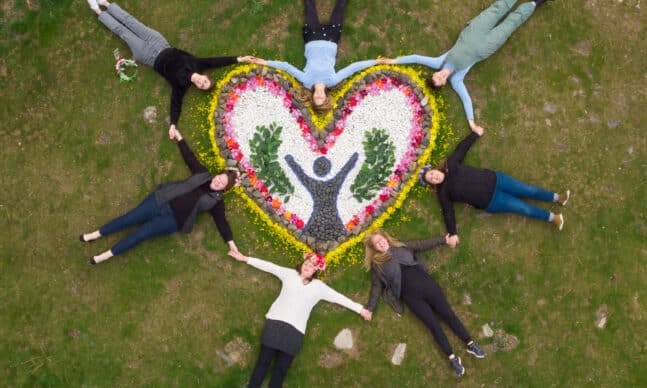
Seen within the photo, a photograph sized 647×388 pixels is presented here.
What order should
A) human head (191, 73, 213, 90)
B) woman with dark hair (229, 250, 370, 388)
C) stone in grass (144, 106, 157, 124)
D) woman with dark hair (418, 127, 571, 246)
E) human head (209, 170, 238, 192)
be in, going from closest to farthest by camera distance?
human head (209, 170, 238, 192) → woman with dark hair (229, 250, 370, 388) → human head (191, 73, 213, 90) → woman with dark hair (418, 127, 571, 246) → stone in grass (144, 106, 157, 124)

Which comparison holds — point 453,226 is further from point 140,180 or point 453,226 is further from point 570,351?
point 140,180

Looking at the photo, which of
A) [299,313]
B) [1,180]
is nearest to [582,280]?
[299,313]

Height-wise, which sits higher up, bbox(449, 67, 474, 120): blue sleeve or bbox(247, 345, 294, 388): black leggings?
bbox(449, 67, 474, 120): blue sleeve

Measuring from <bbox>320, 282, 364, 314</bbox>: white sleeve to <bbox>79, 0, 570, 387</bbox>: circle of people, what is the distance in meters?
0.02

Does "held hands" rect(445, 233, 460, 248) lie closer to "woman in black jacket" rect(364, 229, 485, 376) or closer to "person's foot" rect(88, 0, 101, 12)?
"woman in black jacket" rect(364, 229, 485, 376)

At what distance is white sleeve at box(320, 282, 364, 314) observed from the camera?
799 cm

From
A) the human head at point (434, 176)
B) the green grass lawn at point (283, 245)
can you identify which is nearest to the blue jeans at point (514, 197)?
the green grass lawn at point (283, 245)

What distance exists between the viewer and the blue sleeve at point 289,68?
27.0ft

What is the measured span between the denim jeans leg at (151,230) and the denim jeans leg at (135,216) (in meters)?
0.11

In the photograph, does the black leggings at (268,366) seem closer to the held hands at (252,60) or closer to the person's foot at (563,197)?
the held hands at (252,60)

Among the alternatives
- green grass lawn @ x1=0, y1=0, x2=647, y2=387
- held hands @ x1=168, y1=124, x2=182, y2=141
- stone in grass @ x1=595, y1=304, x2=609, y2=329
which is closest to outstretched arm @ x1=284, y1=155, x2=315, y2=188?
green grass lawn @ x1=0, y1=0, x2=647, y2=387

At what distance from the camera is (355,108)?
8383 millimetres

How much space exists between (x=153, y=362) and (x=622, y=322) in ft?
30.0

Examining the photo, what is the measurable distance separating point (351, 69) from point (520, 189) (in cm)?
394
